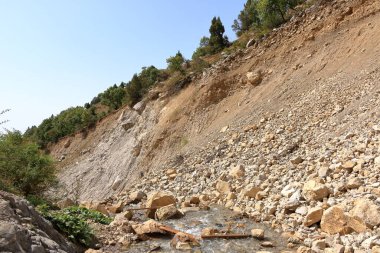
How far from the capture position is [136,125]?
26.3 metres

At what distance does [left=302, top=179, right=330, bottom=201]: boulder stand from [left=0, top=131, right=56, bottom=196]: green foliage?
10.1 meters

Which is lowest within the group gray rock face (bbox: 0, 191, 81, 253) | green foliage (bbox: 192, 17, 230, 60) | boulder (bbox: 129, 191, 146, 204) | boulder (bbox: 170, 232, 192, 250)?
boulder (bbox: 170, 232, 192, 250)

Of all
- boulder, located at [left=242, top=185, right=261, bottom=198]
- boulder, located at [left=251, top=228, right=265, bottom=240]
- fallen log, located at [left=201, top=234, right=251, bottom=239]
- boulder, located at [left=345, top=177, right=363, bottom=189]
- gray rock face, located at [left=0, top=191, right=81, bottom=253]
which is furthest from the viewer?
boulder, located at [left=242, top=185, right=261, bottom=198]

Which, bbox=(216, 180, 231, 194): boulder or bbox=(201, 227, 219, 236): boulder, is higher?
bbox=(216, 180, 231, 194): boulder

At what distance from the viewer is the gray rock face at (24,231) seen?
4.95m

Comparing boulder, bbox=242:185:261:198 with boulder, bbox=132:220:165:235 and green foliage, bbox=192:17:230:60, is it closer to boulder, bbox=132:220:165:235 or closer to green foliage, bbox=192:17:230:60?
boulder, bbox=132:220:165:235

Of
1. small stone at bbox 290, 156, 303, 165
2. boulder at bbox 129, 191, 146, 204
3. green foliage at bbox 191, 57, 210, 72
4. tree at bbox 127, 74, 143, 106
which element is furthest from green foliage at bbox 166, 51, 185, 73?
small stone at bbox 290, 156, 303, 165

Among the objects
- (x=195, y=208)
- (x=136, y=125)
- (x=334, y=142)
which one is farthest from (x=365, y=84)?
(x=136, y=125)

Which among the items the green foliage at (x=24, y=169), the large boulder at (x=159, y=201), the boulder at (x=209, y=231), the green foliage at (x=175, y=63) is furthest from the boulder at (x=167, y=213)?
the green foliage at (x=175, y=63)

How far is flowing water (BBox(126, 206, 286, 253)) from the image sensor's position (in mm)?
7868

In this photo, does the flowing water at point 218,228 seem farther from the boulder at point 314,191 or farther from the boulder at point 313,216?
the boulder at point 314,191

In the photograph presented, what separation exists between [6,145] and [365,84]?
14463 millimetres

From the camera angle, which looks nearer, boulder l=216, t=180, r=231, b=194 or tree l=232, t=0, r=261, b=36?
boulder l=216, t=180, r=231, b=194

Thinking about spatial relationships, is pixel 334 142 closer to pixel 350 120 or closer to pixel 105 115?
pixel 350 120
